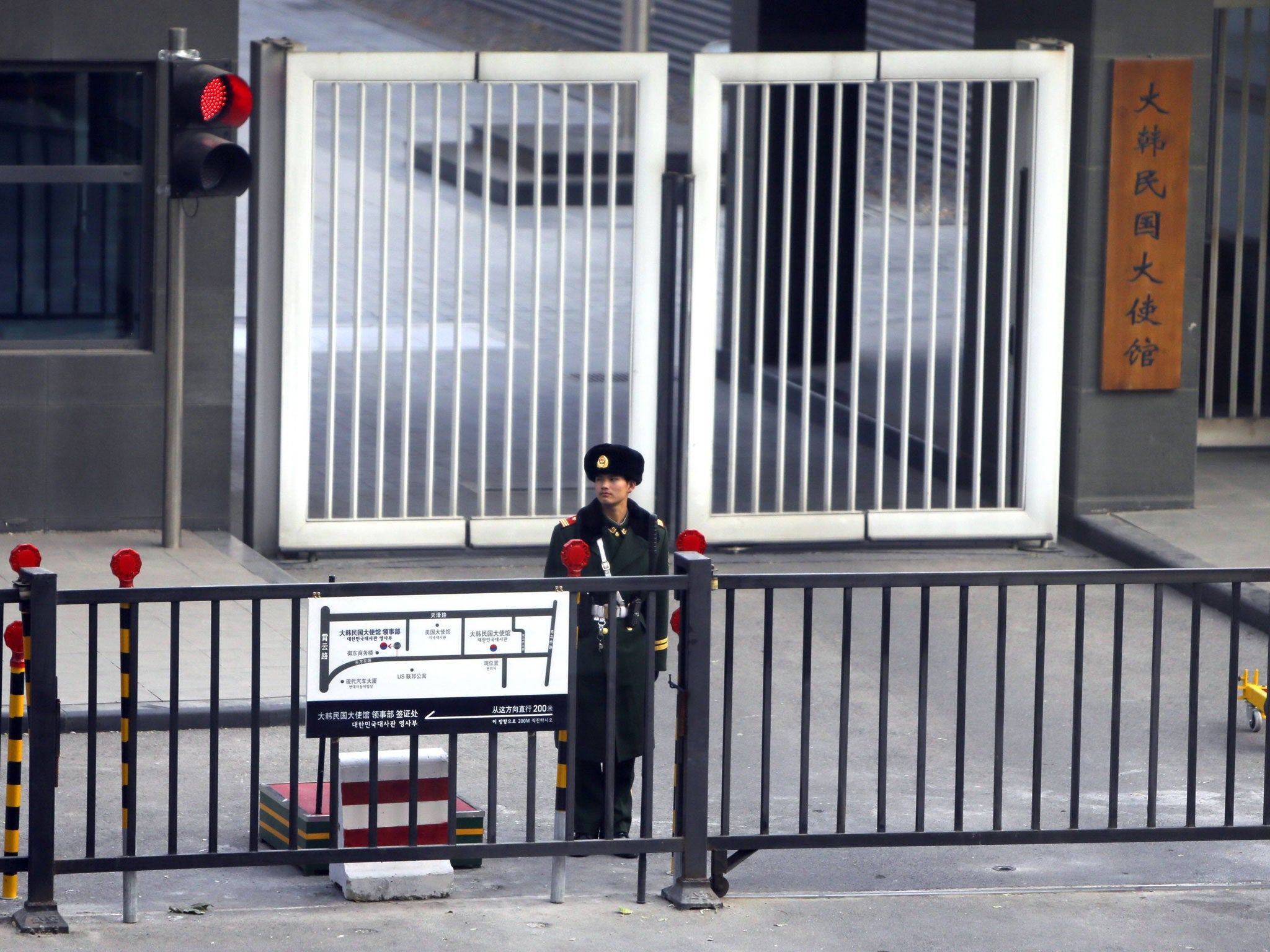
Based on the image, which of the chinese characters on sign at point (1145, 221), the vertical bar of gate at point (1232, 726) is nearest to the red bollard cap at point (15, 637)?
the vertical bar of gate at point (1232, 726)

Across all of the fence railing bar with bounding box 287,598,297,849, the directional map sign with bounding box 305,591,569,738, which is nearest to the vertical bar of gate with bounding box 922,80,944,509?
the directional map sign with bounding box 305,591,569,738

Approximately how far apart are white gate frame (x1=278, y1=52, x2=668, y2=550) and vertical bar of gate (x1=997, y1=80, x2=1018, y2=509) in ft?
6.46

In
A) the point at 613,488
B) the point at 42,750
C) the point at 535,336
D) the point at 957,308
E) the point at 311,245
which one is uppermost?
the point at 311,245

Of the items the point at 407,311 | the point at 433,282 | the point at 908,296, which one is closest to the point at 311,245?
the point at 433,282

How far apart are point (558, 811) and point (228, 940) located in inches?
41.9

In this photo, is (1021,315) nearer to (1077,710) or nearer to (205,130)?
(205,130)

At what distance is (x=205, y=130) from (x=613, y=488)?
456 centimetres

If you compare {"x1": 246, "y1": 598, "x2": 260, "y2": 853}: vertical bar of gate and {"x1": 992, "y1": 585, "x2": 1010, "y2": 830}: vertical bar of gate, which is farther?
{"x1": 992, "y1": 585, "x2": 1010, "y2": 830}: vertical bar of gate

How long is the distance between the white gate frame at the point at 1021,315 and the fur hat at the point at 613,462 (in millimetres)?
4606

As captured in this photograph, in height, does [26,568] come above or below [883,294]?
below

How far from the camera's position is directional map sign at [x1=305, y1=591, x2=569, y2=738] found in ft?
21.4

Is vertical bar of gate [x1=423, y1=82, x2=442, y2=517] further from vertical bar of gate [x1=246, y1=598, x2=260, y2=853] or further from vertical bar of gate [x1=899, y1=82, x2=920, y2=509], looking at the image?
vertical bar of gate [x1=246, y1=598, x2=260, y2=853]

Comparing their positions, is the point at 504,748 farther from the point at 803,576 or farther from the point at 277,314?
the point at 277,314

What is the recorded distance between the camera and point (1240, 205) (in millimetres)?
14891
